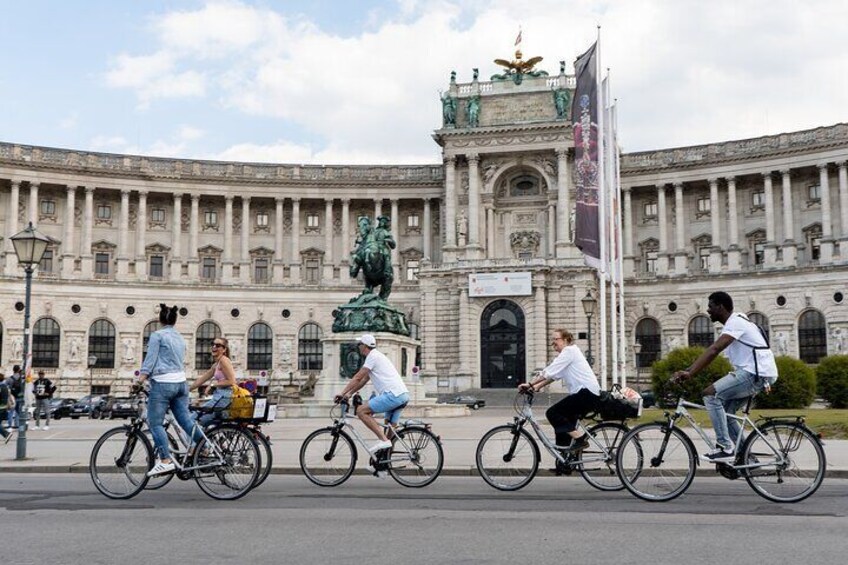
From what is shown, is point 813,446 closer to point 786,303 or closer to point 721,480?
point 721,480

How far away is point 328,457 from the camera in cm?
1483

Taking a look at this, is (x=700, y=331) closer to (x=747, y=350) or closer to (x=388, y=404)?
(x=388, y=404)

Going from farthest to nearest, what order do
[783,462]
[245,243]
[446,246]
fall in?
[245,243] → [446,246] → [783,462]

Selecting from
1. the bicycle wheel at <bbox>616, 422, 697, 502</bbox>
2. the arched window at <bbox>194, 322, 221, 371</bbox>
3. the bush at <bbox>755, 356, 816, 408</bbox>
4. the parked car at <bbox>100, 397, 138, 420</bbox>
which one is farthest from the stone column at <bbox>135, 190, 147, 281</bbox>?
the bicycle wheel at <bbox>616, 422, 697, 502</bbox>

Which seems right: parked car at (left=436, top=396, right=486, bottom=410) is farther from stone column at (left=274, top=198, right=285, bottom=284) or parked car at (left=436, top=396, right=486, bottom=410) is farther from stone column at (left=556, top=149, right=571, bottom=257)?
stone column at (left=274, top=198, right=285, bottom=284)

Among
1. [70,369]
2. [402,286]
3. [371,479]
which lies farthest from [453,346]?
[371,479]

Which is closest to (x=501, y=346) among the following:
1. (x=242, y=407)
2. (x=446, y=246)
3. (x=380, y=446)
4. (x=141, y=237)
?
(x=446, y=246)

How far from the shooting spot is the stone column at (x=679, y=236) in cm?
7962

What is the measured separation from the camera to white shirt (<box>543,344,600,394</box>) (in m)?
14.1

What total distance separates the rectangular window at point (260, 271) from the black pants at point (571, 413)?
72639 millimetres

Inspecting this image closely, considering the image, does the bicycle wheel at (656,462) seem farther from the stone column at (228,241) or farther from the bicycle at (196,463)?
the stone column at (228,241)

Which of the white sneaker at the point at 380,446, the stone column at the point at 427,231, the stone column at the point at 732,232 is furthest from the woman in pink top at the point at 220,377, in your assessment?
the stone column at the point at 427,231

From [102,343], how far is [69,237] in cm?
992

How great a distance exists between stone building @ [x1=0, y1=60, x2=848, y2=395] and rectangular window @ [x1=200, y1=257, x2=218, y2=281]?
20 centimetres
